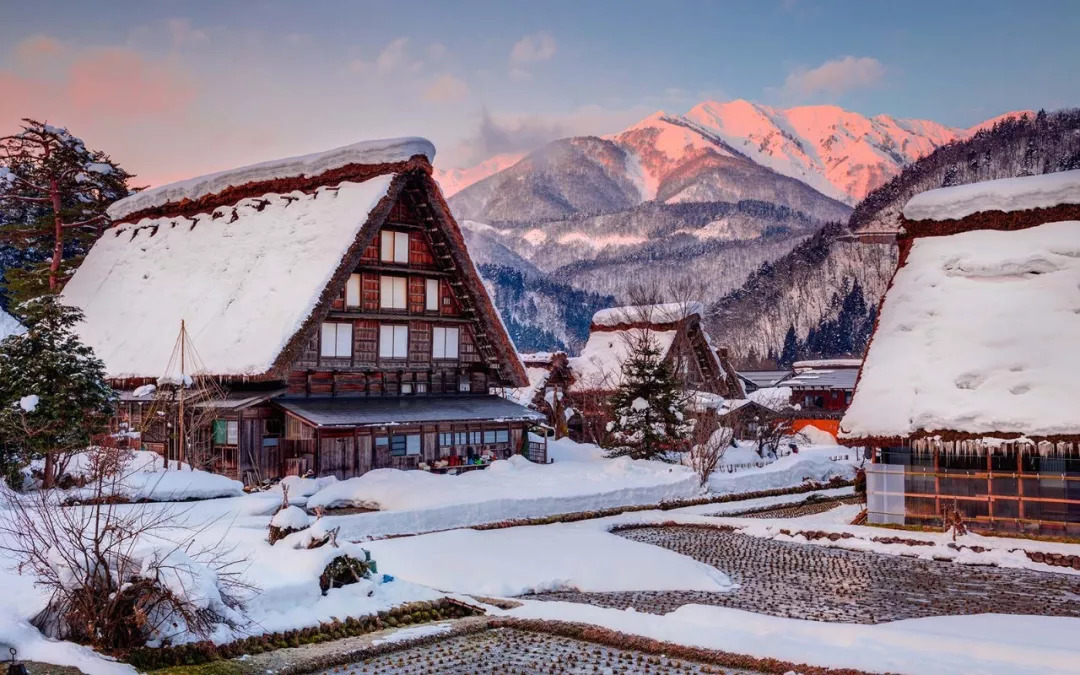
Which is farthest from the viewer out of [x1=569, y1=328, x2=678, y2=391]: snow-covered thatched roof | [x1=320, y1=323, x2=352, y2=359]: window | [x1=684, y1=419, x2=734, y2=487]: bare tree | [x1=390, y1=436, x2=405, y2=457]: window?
[x1=569, y1=328, x2=678, y2=391]: snow-covered thatched roof

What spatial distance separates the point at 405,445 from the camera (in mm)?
29109

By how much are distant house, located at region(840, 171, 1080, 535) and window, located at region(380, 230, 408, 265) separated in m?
15.4

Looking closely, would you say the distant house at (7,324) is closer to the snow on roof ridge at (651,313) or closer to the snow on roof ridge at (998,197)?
the snow on roof ridge at (651,313)

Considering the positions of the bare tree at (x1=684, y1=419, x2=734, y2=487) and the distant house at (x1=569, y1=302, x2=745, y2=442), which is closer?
the bare tree at (x1=684, y1=419, x2=734, y2=487)

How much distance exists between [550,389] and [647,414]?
14.9 metres

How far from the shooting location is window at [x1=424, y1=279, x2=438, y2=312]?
3158cm

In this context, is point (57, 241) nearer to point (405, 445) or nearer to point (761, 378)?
point (405, 445)

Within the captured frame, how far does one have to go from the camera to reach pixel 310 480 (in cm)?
2538

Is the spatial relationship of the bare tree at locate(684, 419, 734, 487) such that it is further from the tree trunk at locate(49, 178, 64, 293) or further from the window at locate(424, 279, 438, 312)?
the tree trunk at locate(49, 178, 64, 293)

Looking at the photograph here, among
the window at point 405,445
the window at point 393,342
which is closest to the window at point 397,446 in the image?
the window at point 405,445

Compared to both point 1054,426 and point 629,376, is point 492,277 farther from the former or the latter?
point 1054,426

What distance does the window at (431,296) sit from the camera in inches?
1243

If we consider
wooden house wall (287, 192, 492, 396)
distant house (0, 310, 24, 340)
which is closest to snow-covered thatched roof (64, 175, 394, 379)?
wooden house wall (287, 192, 492, 396)

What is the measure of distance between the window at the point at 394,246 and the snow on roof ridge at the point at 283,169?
2475 mm
